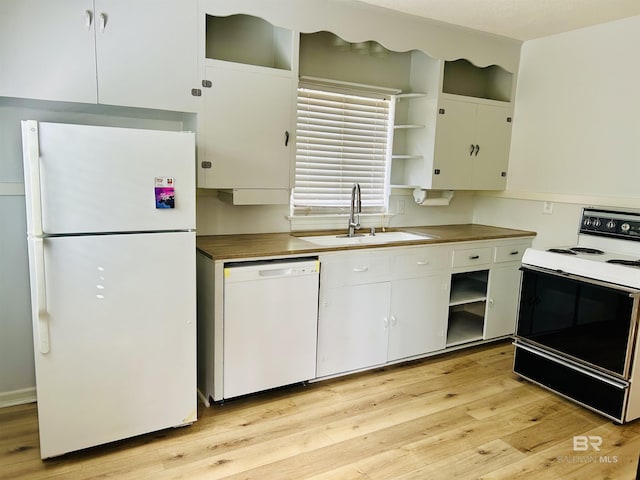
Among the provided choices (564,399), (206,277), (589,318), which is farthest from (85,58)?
(564,399)

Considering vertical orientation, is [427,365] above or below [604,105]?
below

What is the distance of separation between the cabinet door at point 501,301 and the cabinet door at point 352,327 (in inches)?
40.4

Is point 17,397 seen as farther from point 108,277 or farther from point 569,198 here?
point 569,198

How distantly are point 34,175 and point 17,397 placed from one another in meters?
1.49

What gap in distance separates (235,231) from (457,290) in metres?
1.85

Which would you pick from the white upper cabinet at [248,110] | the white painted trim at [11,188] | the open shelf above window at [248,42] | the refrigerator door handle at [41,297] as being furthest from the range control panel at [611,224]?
the white painted trim at [11,188]

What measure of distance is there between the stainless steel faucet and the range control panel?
164cm

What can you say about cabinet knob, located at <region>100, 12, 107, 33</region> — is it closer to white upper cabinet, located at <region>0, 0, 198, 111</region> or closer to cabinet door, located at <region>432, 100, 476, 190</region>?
white upper cabinet, located at <region>0, 0, 198, 111</region>

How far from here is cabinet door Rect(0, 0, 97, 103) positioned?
81.7 inches

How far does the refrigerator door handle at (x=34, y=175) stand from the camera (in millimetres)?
1846

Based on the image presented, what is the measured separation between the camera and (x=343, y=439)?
2422 mm

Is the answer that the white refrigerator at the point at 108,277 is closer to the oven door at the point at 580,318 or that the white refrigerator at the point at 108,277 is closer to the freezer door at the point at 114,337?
the freezer door at the point at 114,337

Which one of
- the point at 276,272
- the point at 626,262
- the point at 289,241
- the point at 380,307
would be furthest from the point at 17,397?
the point at 626,262

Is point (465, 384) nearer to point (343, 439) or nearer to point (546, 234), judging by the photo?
point (343, 439)
